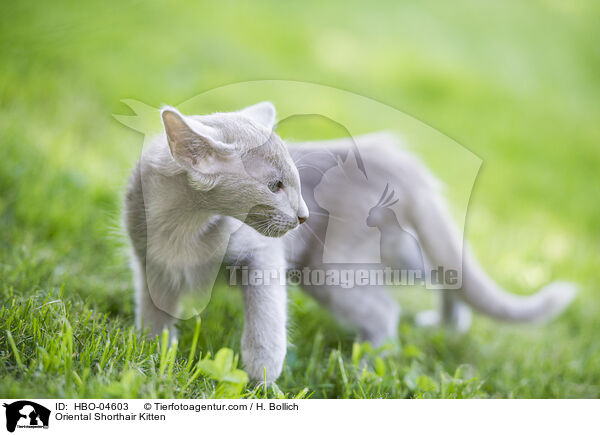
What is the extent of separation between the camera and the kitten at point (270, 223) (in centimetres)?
121

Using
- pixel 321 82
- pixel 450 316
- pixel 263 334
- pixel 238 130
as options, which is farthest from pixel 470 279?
pixel 321 82

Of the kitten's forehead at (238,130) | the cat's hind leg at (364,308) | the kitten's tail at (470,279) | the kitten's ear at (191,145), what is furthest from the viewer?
the kitten's tail at (470,279)

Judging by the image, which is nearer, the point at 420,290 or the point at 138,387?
the point at 138,387

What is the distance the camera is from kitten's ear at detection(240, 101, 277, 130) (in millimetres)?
1325

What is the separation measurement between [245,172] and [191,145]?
137mm

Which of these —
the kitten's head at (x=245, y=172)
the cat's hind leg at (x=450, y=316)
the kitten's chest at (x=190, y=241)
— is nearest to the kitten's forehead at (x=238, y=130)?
the kitten's head at (x=245, y=172)

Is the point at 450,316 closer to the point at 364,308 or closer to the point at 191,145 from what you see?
the point at 364,308
